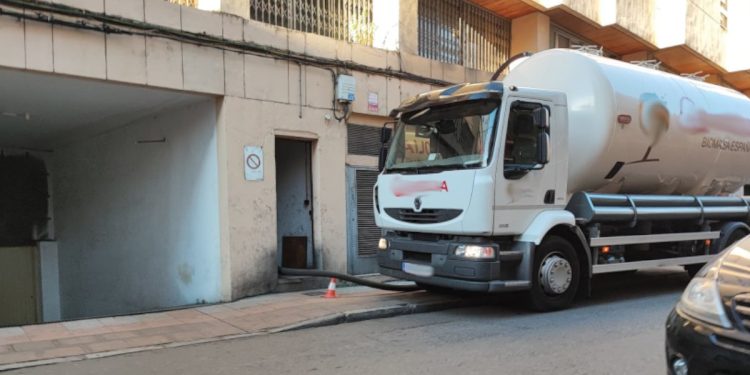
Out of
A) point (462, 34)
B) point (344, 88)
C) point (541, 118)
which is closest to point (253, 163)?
point (344, 88)

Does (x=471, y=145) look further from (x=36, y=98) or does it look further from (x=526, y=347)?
(x=36, y=98)

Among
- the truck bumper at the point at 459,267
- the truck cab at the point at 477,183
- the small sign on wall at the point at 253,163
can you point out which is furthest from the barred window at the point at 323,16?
the truck bumper at the point at 459,267

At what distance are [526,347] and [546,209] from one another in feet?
7.05

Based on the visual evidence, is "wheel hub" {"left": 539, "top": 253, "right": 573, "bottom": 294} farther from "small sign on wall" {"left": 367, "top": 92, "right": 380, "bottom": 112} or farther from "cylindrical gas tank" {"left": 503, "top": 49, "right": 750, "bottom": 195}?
"small sign on wall" {"left": 367, "top": 92, "right": 380, "bottom": 112}

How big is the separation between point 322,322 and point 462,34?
784 cm

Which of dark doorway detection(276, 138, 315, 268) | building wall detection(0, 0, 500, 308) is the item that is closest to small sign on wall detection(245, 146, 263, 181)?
building wall detection(0, 0, 500, 308)

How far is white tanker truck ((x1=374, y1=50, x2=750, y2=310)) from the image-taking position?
6.52 m

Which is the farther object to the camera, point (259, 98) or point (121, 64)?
point (259, 98)

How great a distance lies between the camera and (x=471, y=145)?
21.7 ft

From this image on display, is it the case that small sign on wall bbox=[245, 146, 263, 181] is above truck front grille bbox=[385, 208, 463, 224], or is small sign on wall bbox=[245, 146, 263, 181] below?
above

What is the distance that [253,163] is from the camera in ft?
27.4

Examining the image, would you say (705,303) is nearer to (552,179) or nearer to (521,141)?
(521,141)

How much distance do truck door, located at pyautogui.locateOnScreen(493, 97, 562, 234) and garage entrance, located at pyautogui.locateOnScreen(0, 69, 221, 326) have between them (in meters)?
4.20

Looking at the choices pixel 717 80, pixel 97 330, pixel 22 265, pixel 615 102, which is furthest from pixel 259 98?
pixel 717 80
